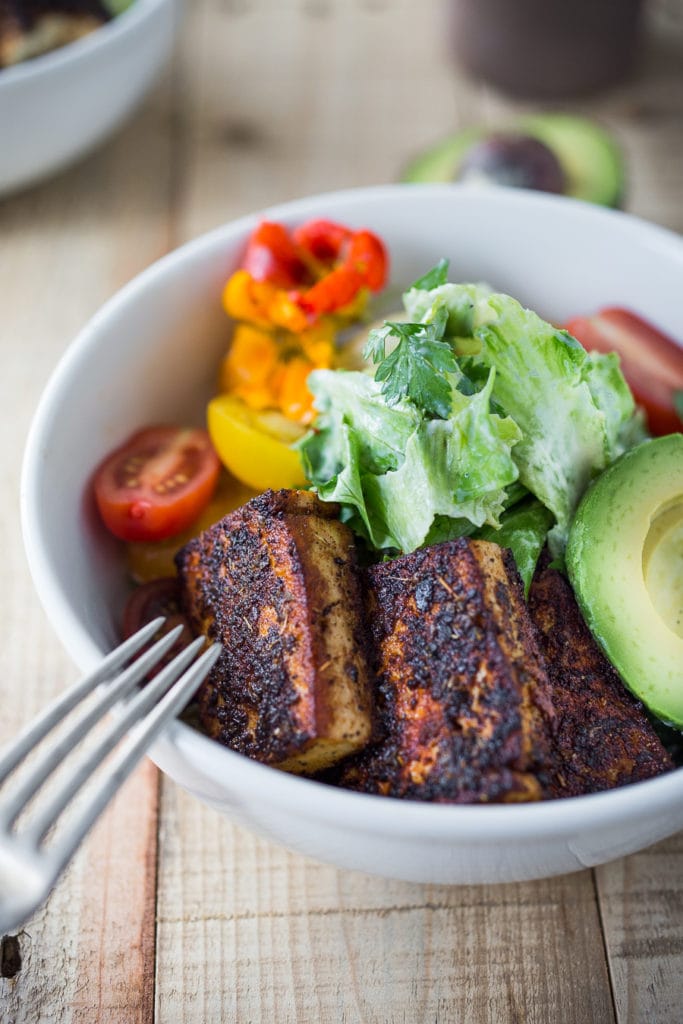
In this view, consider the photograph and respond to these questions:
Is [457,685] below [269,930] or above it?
above

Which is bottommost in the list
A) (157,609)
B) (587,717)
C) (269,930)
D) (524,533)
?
(269,930)

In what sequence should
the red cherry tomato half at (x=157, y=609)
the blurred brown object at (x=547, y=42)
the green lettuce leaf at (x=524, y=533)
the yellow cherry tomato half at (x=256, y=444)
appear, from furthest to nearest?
the blurred brown object at (x=547, y=42) → the yellow cherry tomato half at (x=256, y=444) → the red cherry tomato half at (x=157, y=609) → the green lettuce leaf at (x=524, y=533)

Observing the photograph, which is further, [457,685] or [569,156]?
[569,156]

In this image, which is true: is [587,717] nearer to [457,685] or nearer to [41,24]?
[457,685]

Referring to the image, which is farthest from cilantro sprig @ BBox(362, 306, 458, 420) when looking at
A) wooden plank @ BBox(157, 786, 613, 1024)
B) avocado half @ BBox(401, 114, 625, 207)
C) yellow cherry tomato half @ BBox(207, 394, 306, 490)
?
avocado half @ BBox(401, 114, 625, 207)

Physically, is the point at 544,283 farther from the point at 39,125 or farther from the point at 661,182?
the point at 39,125

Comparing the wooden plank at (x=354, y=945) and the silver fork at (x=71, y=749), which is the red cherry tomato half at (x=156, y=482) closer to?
the silver fork at (x=71, y=749)

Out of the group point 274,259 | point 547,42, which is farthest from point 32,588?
point 547,42

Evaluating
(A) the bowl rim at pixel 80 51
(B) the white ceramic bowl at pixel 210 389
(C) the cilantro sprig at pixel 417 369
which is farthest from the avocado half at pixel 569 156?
(C) the cilantro sprig at pixel 417 369
